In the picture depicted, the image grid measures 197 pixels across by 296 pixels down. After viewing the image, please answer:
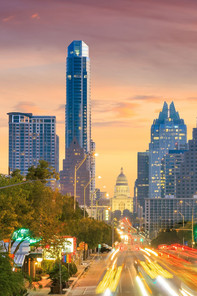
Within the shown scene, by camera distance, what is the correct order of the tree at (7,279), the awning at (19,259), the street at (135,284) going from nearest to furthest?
the tree at (7,279) < the street at (135,284) < the awning at (19,259)

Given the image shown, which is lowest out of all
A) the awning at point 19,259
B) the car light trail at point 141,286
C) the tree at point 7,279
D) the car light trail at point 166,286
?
the car light trail at point 141,286

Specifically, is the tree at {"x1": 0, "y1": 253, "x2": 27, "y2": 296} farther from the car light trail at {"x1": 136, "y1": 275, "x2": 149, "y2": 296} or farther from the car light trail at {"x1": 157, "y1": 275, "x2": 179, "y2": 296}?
the car light trail at {"x1": 136, "y1": 275, "x2": 149, "y2": 296}

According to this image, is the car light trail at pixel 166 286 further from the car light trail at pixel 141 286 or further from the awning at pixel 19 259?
the awning at pixel 19 259

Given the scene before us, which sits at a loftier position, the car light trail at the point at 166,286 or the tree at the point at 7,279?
the tree at the point at 7,279

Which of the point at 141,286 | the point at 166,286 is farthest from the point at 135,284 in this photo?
the point at 166,286

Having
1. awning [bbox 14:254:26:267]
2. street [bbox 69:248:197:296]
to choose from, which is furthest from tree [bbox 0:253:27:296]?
awning [bbox 14:254:26:267]

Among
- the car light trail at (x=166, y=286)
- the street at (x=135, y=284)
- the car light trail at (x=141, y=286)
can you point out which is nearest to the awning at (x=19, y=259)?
the street at (x=135, y=284)

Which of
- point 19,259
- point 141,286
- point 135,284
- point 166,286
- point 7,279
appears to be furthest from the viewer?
point 135,284

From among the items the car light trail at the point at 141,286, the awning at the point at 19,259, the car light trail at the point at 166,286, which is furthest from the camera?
the awning at the point at 19,259

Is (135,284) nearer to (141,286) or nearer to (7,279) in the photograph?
(141,286)

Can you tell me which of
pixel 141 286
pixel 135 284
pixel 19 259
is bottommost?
pixel 135 284

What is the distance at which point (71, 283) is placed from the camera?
53.9m

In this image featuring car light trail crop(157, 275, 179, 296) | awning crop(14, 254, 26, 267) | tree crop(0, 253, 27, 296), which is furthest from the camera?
awning crop(14, 254, 26, 267)

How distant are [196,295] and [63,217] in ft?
81.8
